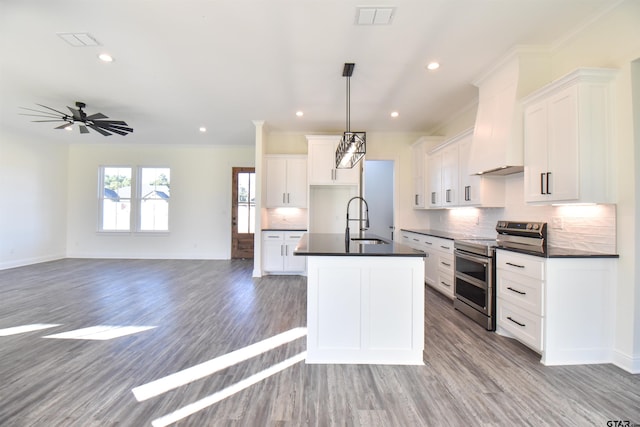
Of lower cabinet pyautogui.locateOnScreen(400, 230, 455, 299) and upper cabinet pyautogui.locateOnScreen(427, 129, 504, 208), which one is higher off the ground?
upper cabinet pyautogui.locateOnScreen(427, 129, 504, 208)

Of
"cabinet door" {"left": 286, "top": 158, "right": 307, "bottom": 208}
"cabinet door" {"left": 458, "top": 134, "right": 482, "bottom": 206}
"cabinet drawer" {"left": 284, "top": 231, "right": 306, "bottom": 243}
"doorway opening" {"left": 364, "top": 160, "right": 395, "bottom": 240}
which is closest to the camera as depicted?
"cabinet door" {"left": 458, "top": 134, "right": 482, "bottom": 206}

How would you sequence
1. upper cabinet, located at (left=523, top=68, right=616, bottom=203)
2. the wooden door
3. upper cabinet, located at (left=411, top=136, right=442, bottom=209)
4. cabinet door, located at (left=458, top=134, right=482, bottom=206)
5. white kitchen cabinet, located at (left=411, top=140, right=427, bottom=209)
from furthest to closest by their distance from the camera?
the wooden door
white kitchen cabinet, located at (left=411, top=140, right=427, bottom=209)
upper cabinet, located at (left=411, top=136, right=442, bottom=209)
cabinet door, located at (left=458, top=134, right=482, bottom=206)
upper cabinet, located at (left=523, top=68, right=616, bottom=203)

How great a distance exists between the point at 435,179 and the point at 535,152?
7.15 ft

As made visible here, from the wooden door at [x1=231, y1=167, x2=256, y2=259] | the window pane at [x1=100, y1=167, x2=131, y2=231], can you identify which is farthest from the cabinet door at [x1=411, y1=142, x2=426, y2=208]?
the window pane at [x1=100, y1=167, x2=131, y2=231]

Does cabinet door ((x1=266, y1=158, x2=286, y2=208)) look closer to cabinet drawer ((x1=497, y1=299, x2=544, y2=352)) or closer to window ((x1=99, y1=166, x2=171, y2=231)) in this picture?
window ((x1=99, y1=166, x2=171, y2=231))

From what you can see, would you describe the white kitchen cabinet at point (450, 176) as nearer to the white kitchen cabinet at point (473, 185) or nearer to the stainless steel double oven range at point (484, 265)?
the white kitchen cabinet at point (473, 185)

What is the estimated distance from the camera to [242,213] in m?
7.34

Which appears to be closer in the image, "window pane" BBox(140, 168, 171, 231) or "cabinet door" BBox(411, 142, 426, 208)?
"cabinet door" BBox(411, 142, 426, 208)

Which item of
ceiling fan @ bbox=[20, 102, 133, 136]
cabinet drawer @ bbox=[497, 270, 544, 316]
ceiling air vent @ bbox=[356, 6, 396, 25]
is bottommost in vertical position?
cabinet drawer @ bbox=[497, 270, 544, 316]

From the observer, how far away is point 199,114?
4977mm

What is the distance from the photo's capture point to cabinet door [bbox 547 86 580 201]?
90.7 inches

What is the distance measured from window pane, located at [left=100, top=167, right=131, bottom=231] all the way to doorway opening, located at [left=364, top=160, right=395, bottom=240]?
653 centimetres

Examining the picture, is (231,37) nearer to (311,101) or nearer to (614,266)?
(311,101)

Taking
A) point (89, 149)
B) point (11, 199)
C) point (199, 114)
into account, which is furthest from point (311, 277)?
point (89, 149)
